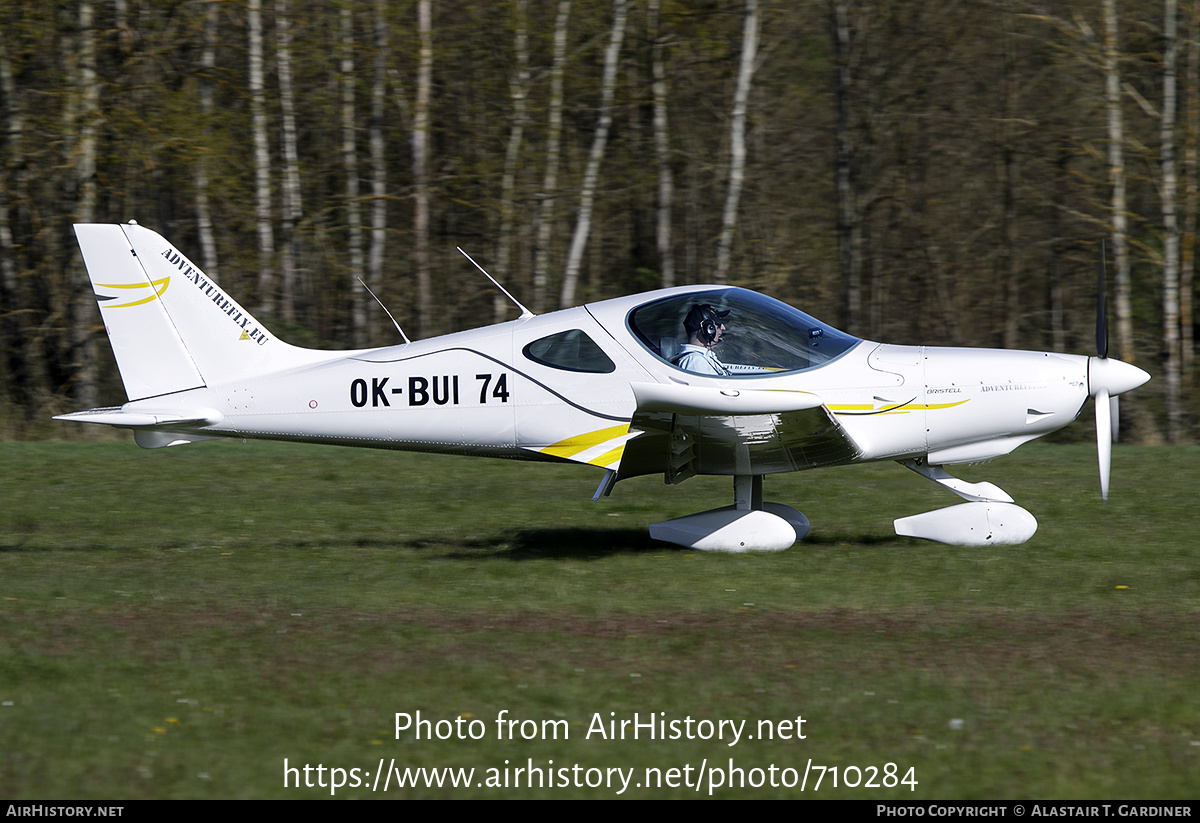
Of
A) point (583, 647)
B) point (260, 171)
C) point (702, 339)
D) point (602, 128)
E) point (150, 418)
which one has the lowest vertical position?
point (583, 647)

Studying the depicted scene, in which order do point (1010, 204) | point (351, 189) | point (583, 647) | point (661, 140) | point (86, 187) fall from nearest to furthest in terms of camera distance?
point (583, 647)
point (86, 187)
point (661, 140)
point (351, 189)
point (1010, 204)

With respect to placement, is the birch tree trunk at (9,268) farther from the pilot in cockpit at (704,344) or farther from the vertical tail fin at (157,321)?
the pilot in cockpit at (704,344)

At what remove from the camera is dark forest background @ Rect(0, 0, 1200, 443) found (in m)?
16.1

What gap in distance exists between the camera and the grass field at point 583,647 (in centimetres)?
436

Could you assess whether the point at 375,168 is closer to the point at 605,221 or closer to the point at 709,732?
the point at 605,221

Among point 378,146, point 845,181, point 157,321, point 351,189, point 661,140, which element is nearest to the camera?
point 157,321

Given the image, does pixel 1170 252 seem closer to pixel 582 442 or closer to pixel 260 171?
pixel 582 442

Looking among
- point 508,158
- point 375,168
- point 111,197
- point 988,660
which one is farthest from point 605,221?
point 988,660

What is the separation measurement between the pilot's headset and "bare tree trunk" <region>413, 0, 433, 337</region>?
410 inches

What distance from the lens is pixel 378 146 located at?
18000 millimetres

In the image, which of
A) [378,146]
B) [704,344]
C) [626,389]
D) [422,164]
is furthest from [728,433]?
[378,146]

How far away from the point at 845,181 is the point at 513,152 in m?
5.71

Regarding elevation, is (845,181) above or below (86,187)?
below

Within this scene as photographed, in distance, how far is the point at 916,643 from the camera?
19.5 feet
